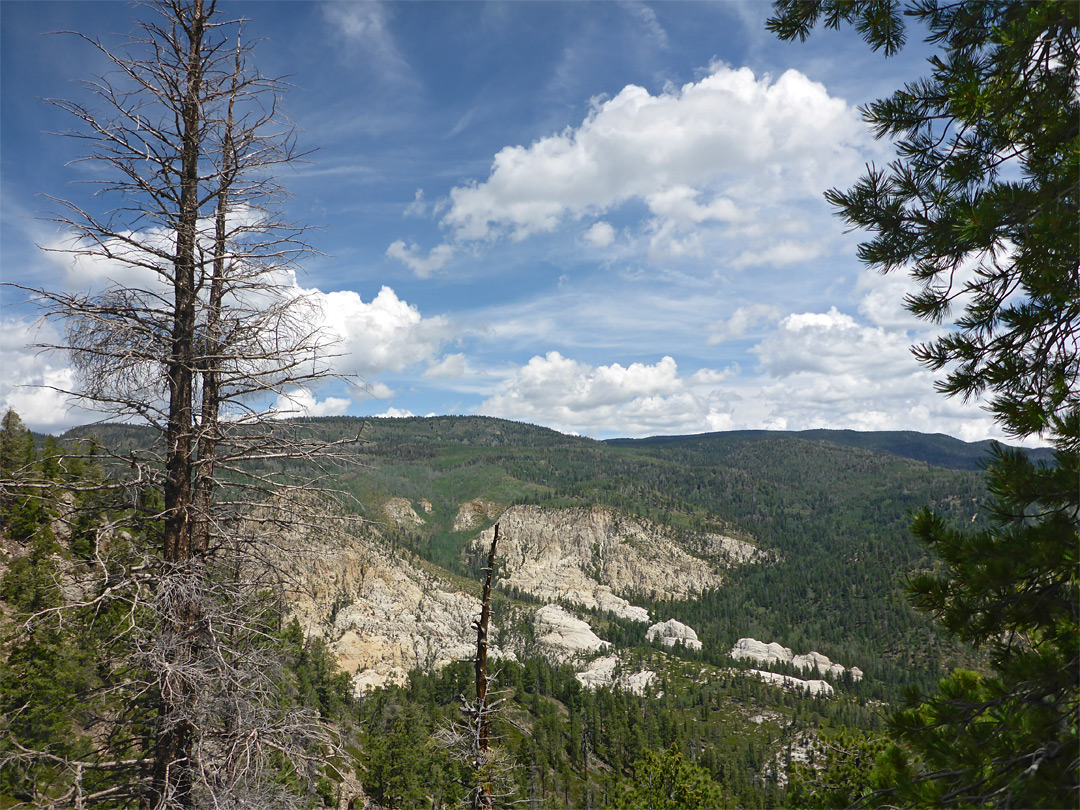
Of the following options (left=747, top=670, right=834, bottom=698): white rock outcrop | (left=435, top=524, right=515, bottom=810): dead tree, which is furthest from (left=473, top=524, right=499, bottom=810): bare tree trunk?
(left=747, top=670, right=834, bottom=698): white rock outcrop

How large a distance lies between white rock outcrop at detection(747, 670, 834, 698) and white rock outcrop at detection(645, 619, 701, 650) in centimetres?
2303

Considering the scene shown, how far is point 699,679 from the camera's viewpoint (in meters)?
166

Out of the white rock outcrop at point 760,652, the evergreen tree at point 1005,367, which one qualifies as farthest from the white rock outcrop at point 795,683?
the evergreen tree at point 1005,367

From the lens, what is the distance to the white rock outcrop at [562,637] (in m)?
172

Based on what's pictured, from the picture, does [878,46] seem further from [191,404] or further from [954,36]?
[191,404]

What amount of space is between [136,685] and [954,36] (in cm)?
1037

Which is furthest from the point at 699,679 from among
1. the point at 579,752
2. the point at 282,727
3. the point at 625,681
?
the point at 282,727

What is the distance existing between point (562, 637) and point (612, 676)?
24.5 metres

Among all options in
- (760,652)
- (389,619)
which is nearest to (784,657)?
(760,652)

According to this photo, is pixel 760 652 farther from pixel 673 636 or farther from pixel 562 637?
pixel 562 637

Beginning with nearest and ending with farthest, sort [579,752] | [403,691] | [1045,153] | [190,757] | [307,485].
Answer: [1045,153] < [190,757] < [307,485] < [579,752] < [403,691]

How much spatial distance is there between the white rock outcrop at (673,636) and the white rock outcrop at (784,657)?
44.2 ft

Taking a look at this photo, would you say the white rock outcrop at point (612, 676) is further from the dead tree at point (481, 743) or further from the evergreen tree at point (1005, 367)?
the evergreen tree at point (1005, 367)

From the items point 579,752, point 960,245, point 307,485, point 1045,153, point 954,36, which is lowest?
point 579,752
